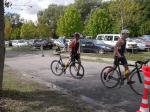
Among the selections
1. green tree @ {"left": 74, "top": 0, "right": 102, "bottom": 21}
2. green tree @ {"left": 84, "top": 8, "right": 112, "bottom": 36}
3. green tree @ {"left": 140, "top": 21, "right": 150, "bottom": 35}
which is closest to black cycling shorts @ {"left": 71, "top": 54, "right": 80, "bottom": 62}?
green tree @ {"left": 84, "top": 8, "right": 112, "bottom": 36}

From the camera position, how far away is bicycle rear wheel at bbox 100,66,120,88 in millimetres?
13211

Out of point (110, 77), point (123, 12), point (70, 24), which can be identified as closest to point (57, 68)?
point (110, 77)

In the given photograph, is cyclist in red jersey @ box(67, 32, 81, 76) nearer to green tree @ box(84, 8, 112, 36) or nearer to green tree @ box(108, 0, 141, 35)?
green tree @ box(108, 0, 141, 35)

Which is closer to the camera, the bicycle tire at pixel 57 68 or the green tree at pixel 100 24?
the bicycle tire at pixel 57 68

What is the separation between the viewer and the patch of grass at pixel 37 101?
910 cm

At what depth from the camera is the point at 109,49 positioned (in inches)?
1566

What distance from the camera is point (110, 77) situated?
44.1 ft

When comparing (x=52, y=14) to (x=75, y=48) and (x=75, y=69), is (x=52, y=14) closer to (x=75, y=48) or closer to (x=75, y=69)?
(x=75, y=69)

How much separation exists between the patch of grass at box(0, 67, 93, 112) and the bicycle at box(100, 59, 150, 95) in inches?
85.0

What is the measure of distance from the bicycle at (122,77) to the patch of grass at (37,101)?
216 centimetres

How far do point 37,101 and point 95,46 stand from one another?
32148 mm

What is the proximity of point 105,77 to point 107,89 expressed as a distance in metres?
0.51

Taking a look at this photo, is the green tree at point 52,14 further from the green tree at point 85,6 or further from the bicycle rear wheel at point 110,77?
the bicycle rear wheel at point 110,77

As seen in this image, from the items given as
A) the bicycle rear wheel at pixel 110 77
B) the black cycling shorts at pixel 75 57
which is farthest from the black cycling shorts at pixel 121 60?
the black cycling shorts at pixel 75 57
